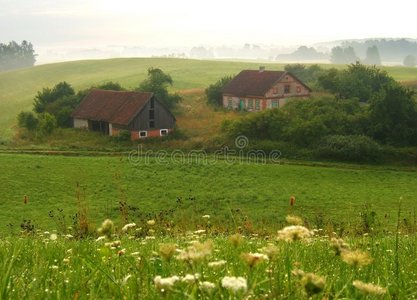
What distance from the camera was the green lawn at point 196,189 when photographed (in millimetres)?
28250

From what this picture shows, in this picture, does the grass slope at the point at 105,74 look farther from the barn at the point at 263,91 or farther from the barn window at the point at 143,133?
the barn window at the point at 143,133

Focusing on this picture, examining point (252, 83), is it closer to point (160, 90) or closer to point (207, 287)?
point (160, 90)

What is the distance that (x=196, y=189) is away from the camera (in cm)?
3409

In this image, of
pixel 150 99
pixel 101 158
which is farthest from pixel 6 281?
pixel 150 99

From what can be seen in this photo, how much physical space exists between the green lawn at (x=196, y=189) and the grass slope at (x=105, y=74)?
1775 inches

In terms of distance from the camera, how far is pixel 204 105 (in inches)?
2886

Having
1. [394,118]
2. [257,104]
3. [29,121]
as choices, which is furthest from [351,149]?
[29,121]

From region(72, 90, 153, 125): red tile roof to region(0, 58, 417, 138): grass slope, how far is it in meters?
22.2

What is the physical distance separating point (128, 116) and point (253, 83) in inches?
922

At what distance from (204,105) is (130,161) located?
33211mm

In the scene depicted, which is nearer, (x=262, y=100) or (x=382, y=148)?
(x=382, y=148)

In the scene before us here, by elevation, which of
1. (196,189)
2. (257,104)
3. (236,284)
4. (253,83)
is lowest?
(196,189)

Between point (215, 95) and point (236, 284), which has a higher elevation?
point (236, 284)

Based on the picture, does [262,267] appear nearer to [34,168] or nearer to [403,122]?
[34,168]
